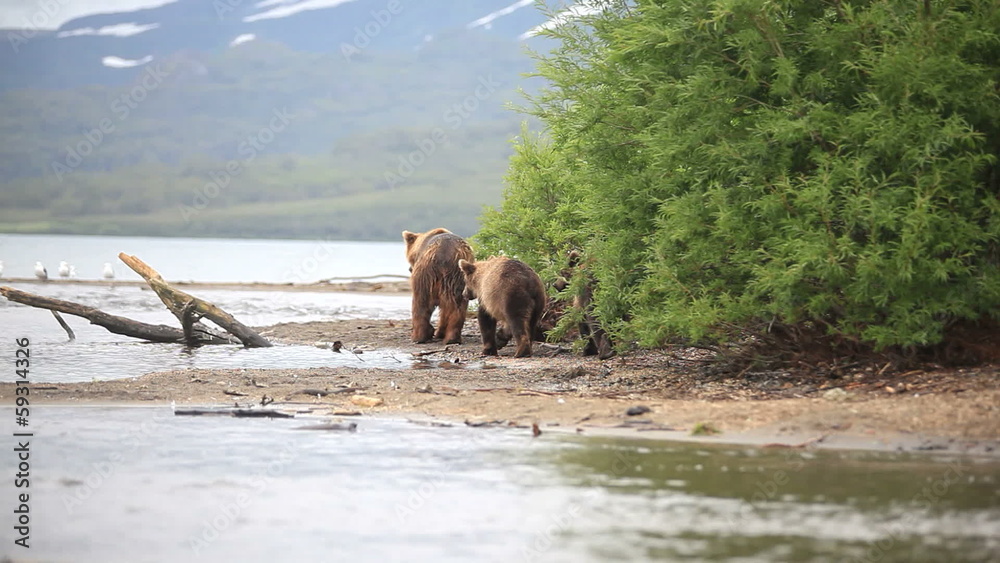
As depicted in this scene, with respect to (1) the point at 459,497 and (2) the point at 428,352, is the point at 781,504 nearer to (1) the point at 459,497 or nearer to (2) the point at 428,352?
(1) the point at 459,497

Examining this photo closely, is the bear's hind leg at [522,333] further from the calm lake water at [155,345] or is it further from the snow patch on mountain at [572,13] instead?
the snow patch on mountain at [572,13]

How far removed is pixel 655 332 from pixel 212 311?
25.6 feet

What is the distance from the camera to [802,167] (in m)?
10.8

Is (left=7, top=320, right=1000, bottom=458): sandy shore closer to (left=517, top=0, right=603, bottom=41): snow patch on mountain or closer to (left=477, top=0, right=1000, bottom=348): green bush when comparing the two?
(left=477, top=0, right=1000, bottom=348): green bush

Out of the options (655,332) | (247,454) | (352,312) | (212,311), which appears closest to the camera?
(247,454)

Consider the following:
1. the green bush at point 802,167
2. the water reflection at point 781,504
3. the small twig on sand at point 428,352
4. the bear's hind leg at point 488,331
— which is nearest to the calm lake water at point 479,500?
the water reflection at point 781,504

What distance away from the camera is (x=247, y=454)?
7863 mm

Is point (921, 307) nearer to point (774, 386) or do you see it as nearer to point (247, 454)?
point (774, 386)

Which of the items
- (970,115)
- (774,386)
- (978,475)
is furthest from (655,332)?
(978,475)
